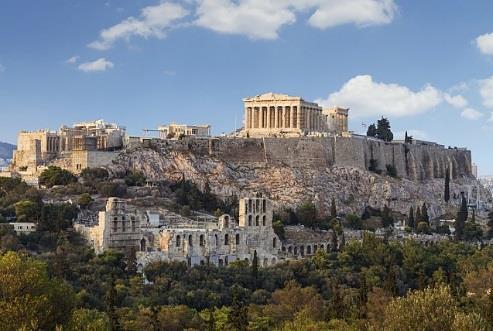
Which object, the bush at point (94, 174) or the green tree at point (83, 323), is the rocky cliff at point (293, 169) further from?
the green tree at point (83, 323)

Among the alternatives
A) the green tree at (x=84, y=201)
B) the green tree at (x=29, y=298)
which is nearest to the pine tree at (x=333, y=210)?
the green tree at (x=84, y=201)

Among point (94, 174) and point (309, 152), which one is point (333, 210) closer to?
point (309, 152)

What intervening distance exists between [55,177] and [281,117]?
71.2ft

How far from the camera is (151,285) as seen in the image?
43.3 m

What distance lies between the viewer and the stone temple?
245ft

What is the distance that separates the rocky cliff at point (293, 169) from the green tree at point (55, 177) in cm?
345

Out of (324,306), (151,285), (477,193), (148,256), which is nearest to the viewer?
(324,306)

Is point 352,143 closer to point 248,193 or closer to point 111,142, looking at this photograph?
point 248,193

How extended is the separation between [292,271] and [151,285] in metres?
8.03

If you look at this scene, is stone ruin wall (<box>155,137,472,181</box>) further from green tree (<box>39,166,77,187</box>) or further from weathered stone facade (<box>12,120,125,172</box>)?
green tree (<box>39,166,77,187</box>)

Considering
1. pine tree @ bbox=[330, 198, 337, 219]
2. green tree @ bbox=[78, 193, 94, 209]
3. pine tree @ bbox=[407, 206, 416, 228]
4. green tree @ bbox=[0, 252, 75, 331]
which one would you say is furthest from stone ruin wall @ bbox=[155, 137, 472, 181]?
green tree @ bbox=[0, 252, 75, 331]

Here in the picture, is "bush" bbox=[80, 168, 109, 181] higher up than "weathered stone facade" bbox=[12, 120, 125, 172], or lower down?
lower down

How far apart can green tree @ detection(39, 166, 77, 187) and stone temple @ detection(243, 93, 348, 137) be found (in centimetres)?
1814

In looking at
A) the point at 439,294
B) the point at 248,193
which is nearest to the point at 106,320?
the point at 439,294
